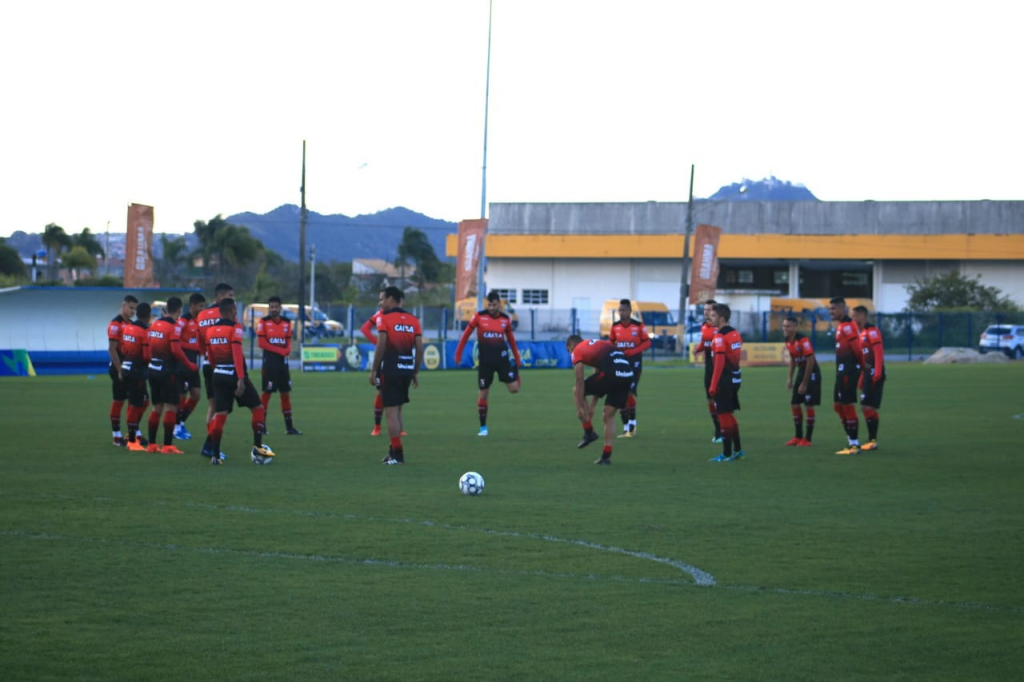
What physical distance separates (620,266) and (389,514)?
70.7 m

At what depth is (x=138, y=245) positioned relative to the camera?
1678 inches

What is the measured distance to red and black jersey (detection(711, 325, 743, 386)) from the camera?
15320 millimetres

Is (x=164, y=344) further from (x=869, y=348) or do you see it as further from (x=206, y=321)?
(x=869, y=348)

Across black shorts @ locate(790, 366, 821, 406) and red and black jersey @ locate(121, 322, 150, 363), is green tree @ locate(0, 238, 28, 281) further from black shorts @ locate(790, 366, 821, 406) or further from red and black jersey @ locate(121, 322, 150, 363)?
black shorts @ locate(790, 366, 821, 406)

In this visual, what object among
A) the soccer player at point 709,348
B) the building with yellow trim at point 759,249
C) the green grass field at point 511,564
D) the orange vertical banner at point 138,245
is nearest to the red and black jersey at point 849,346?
the green grass field at point 511,564

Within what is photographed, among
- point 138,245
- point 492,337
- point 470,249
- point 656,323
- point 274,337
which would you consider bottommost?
point 274,337


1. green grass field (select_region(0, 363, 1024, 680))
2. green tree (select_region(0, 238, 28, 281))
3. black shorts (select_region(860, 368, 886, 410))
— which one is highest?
green tree (select_region(0, 238, 28, 281))

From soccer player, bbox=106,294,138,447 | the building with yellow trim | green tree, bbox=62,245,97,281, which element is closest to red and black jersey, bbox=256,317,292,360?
soccer player, bbox=106,294,138,447

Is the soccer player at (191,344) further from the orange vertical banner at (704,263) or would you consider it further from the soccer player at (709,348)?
the orange vertical banner at (704,263)

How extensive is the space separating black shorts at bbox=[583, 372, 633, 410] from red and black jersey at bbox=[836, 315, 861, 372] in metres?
3.59

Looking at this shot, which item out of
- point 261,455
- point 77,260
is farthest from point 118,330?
point 77,260

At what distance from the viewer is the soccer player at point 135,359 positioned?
16094 mm

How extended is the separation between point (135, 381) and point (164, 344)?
81 centimetres

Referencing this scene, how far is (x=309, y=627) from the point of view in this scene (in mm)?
6898
